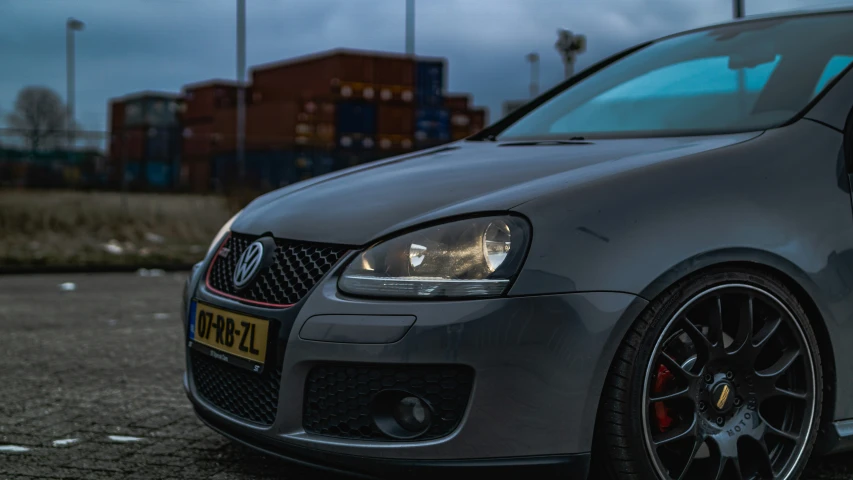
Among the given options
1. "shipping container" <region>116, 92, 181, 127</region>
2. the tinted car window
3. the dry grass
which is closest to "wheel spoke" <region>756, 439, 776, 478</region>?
the tinted car window

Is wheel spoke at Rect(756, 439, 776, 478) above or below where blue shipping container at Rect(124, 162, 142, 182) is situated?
below

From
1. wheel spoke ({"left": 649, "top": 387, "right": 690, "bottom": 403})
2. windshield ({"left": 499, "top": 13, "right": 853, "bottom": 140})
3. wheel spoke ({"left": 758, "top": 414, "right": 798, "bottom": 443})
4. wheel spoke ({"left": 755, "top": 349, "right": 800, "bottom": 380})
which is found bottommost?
wheel spoke ({"left": 758, "top": 414, "right": 798, "bottom": 443})

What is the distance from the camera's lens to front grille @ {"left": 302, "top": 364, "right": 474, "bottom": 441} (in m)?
2.49

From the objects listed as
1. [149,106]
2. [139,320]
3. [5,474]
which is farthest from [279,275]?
[149,106]

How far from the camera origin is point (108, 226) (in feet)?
53.6

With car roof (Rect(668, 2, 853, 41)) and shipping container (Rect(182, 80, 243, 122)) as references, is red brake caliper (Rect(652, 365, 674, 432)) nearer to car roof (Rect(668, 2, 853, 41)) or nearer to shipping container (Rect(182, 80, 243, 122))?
car roof (Rect(668, 2, 853, 41))

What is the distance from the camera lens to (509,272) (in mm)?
2477

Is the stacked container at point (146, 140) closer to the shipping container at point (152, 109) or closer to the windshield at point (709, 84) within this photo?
the shipping container at point (152, 109)

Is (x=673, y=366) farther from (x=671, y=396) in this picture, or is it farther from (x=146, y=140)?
(x=146, y=140)

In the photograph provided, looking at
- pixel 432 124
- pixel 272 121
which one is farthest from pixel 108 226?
pixel 432 124

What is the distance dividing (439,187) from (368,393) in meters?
0.69

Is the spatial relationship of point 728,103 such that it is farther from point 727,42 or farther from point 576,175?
point 576,175

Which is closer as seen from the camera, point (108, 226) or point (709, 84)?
point (709, 84)

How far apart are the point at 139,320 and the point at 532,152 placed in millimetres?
5003
